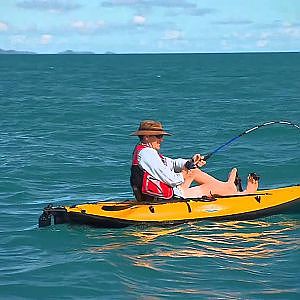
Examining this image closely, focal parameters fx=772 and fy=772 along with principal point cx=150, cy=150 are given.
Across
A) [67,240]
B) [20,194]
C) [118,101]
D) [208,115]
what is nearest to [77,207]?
[67,240]

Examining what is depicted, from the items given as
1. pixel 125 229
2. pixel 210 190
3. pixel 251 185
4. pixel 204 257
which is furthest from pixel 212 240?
pixel 251 185

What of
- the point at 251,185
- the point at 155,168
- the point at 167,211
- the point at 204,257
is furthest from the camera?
the point at 251,185

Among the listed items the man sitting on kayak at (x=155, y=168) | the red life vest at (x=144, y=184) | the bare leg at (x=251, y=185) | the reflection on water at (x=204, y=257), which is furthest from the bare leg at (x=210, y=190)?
the reflection on water at (x=204, y=257)

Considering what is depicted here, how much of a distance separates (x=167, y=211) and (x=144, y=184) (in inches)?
16.7

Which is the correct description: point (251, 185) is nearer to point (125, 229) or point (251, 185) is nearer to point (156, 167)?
point (156, 167)

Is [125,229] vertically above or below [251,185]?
below

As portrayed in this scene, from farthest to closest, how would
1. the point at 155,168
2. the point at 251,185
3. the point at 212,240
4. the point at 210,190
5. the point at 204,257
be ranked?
the point at 251,185 < the point at 210,190 < the point at 155,168 < the point at 212,240 < the point at 204,257

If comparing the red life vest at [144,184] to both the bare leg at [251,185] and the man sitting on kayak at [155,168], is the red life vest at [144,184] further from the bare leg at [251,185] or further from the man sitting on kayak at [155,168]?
the bare leg at [251,185]

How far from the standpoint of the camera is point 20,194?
40.5ft

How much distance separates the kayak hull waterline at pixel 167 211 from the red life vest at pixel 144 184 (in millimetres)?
109

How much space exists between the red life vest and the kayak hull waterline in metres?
0.11

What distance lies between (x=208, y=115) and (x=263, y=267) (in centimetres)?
1943

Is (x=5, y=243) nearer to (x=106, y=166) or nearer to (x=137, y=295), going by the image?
(x=137, y=295)

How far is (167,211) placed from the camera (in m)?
9.17
